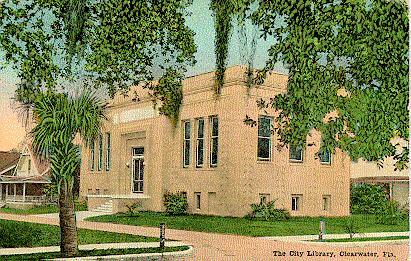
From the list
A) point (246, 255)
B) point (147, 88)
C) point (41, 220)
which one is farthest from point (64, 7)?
point (246, 255)

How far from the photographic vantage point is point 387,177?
460 inches

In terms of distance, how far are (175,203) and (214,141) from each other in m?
1.90

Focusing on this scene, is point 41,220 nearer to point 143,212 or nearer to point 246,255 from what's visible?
point 143,212

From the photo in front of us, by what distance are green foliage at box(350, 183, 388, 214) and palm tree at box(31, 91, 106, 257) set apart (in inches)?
156

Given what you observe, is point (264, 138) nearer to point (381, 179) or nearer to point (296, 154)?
point (296, 154)

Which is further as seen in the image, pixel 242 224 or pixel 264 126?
pixel 242 224

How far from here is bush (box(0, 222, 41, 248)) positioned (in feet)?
32.8

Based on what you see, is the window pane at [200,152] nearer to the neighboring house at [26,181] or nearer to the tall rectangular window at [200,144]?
the tall rectangular window at [200,144]

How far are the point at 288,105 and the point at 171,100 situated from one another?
1.45 m

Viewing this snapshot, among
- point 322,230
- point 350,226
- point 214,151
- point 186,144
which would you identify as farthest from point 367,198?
point 186,144

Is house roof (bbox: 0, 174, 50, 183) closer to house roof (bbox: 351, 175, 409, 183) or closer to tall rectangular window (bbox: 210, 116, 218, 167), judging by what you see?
tall rectangular window (bbox: 210, 116, 218, 167)

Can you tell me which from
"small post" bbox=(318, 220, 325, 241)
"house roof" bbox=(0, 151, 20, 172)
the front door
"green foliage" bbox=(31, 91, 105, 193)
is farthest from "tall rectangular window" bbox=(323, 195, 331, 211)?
"house roof" bbox=(0, 151, 20, 172)

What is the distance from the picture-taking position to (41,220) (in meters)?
10.2

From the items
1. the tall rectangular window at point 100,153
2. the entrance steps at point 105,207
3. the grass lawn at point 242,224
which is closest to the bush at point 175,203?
the grass lawn at point 242,224
